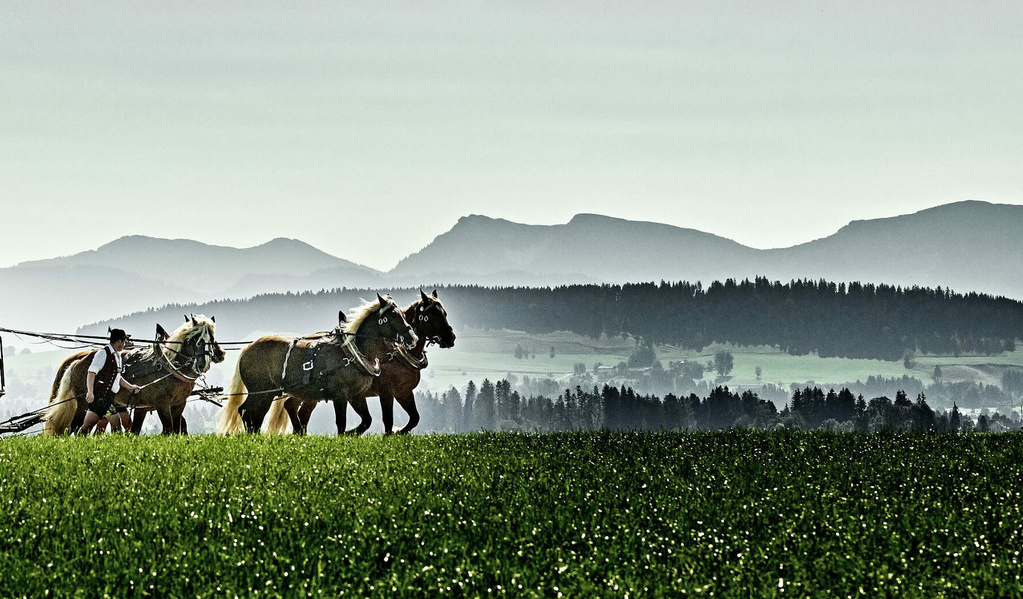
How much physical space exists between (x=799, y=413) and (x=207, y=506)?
631 feet

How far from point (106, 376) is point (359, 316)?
558cm

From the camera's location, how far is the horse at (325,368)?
893 inches

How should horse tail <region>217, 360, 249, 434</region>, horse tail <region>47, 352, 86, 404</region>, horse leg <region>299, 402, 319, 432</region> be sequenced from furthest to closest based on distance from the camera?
horse leg <region>299, 402, 319, 432</region> → horse tail <region>217, 360, 249, 434</region> → horse tail <region>47, 352, 86, 404</region>

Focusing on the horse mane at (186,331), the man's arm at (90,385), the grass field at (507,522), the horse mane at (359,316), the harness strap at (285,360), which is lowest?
the grass field at (507,522)

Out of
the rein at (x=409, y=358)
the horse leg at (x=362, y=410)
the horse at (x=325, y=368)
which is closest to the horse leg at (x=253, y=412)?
the horse at (x=325, y=368)

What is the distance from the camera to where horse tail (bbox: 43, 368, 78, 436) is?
2189cm

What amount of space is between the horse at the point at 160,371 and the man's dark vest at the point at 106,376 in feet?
1.94

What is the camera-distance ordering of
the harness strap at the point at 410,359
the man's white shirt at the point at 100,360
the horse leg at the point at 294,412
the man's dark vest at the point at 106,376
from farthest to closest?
the horse leg at the point at 294,412, the harness strap at the point at 410,359, the man's dark vest at the point at 106,376, the man's white shirt at the point at 100,360

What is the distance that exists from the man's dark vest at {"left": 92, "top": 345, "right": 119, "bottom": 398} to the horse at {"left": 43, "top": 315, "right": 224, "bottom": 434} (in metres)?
0.59

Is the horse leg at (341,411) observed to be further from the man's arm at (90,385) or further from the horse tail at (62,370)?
the horse tail at (62,370)

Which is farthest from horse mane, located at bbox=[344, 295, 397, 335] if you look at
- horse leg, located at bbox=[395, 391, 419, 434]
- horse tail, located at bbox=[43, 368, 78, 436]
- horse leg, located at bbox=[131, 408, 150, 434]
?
horse tail, located at bbox=[43, 368, 78, 436]

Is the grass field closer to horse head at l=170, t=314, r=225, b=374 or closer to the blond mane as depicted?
horse head at l=170, t=314, r=225, b=374

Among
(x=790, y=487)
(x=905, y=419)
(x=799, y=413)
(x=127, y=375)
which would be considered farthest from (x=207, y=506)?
(x=799, y=413)

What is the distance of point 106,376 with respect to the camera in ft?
71.0
